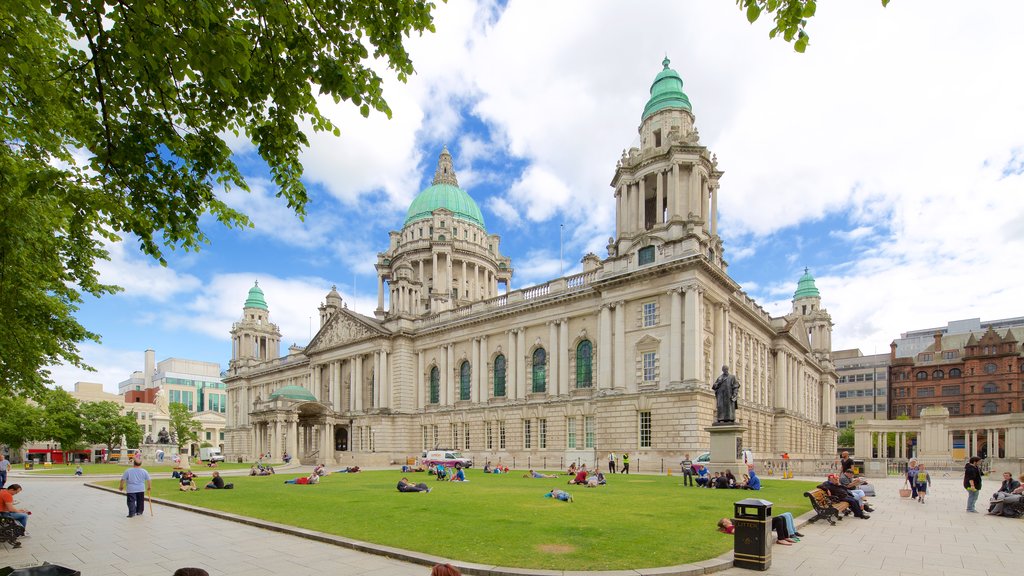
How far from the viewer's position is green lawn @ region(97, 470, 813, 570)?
1040 centimetres

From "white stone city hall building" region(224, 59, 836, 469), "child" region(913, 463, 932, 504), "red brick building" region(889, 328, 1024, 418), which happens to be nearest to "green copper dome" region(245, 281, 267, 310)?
"white stone city hall building" region(224, 59, 836, 469)

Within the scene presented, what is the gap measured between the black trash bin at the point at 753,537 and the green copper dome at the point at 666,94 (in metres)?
41.2

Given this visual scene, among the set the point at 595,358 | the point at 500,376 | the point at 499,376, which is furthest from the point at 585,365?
the point at 499,376

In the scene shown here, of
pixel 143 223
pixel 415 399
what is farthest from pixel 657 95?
pixel 143 223

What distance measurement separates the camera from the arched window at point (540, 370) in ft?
161

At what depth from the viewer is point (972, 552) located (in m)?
11.4

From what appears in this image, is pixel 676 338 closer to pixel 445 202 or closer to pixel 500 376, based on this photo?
pixel 500 376

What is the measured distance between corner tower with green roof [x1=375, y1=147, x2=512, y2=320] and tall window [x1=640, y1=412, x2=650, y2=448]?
3558 cm

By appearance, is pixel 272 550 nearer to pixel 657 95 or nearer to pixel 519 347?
pixel 519 347

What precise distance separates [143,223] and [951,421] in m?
74.4

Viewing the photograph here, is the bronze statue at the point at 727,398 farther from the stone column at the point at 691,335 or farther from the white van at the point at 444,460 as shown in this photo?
the white van at the point at 444,460

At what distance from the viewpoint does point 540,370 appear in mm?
49750

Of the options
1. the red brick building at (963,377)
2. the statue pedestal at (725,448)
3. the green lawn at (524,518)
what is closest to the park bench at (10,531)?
the green lawn at (524,518)

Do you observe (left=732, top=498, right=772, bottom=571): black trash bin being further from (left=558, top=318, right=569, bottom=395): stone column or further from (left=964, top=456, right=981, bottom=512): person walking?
(left=558, top=318, right=569, bottom=395): stone column
